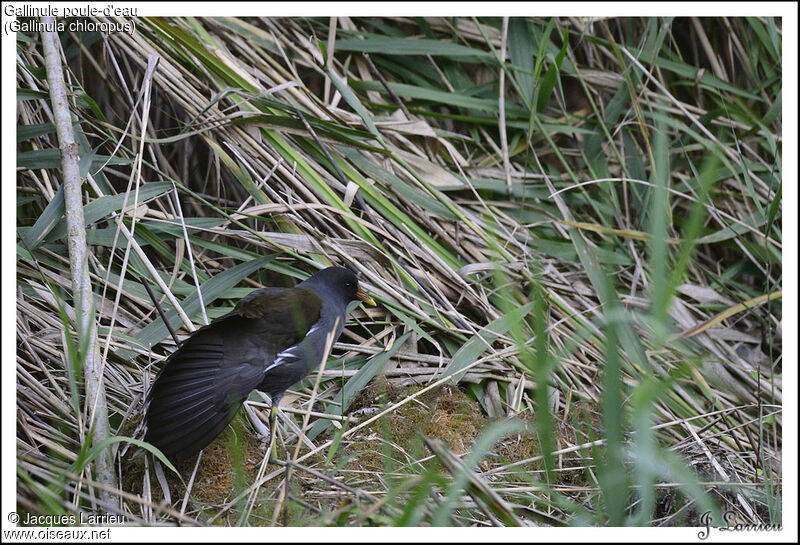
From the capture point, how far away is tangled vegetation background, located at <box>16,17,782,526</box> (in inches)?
73.0

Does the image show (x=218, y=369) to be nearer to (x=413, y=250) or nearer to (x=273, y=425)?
(x=273, y=425)

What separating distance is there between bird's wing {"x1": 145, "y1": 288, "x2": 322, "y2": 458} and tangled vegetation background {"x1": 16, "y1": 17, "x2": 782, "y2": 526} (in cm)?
12

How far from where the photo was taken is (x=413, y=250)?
264cm

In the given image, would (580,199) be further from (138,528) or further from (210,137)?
(138,528)

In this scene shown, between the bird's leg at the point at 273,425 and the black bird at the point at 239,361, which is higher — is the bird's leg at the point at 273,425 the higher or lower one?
the lower one

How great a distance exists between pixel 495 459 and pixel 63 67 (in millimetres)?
1952

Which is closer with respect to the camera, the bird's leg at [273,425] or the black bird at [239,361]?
the black bird at [239,361]

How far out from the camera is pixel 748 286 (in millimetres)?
3117

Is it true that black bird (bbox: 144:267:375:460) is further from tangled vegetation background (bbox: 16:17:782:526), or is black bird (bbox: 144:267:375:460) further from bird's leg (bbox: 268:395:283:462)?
tangled vegetation background (bbox: 16:17:782:526)

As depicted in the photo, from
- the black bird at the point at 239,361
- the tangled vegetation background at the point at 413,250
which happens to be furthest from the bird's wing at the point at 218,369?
the tangled vegetation background at the point at 413,250

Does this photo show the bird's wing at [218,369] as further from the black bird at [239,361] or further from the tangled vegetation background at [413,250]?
the tangled vegetation background at [413,250]

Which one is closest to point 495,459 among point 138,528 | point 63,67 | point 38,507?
point 138,528

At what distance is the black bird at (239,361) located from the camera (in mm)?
1815

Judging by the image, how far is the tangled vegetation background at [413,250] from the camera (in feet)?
6.08
